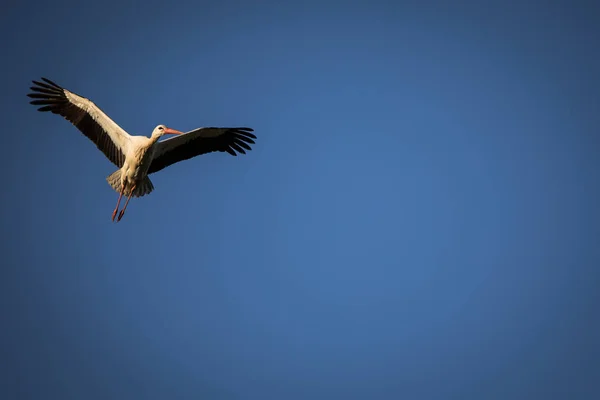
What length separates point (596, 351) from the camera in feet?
238

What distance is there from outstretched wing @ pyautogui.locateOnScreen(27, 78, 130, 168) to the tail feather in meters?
0.49

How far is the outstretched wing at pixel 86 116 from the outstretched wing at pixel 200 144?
34.1 inches

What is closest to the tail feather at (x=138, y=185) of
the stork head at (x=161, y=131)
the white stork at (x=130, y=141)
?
the white stork at (x=130, y=141)

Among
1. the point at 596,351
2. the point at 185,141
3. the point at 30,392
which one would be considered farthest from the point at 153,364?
the point at 185,141

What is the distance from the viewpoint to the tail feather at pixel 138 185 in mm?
20219

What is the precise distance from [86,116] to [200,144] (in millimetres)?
2503

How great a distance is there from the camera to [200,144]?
20453mm

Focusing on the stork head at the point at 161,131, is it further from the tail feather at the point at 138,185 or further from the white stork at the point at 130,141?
the tail feather at the point at 138,185

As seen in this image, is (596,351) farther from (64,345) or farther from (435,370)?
(64,345)

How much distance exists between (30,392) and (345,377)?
79.4 feet

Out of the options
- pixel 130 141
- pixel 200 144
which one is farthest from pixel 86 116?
pixel 200 144

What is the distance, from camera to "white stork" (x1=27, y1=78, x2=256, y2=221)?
19.3 metres

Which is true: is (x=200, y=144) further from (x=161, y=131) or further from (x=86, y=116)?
(x=86, y=116)

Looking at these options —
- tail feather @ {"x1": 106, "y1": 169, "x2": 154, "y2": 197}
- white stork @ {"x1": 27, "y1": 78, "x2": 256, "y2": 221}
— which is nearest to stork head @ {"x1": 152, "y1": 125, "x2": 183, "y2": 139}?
white stork @ {"x1": 27, "y1": 78, "x2": 256, "y2": 221}
